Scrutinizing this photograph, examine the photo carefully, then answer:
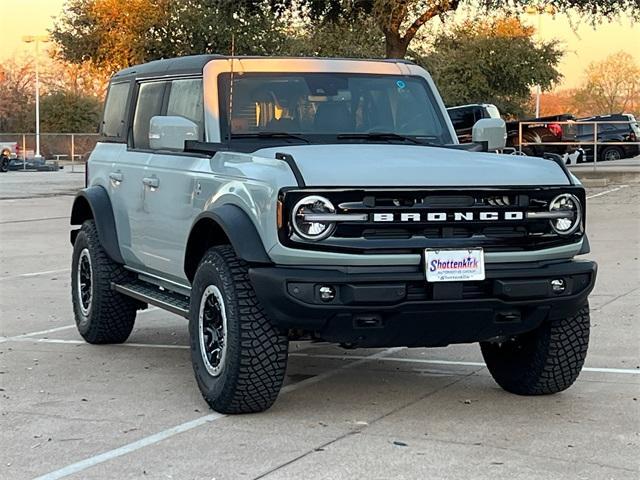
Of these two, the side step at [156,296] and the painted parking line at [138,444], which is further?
the side step at [156,296]

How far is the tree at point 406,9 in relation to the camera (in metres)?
27.4

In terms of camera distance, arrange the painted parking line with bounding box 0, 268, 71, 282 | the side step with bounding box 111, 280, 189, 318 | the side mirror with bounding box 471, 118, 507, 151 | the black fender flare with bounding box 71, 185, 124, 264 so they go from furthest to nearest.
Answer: the painted parking line with bounding box 0, 268, 71, 282 → the black fender flare with bounding box 71, 185, 124, 264 → the side mirror with bounding box 471, 118, 507, 151 → the side step with bounding box 111, 280, 189, 318

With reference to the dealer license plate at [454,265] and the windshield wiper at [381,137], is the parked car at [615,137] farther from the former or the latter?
the dealer license plate at [454,265]

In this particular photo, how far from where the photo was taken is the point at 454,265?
594cm

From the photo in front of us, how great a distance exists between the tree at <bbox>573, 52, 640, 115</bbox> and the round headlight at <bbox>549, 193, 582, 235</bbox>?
100043mm

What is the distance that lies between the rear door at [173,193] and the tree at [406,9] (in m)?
19.6

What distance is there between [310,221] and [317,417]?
114 cm

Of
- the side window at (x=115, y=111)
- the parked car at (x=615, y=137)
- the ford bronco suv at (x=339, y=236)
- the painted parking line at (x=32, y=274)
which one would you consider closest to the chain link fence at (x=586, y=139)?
the parked car at (x=615, y=137)

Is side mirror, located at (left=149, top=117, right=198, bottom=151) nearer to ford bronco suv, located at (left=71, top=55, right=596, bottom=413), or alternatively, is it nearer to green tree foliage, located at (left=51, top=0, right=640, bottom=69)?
ford bronco suv, located at (left=71, top=55, right=596, bottom=413)

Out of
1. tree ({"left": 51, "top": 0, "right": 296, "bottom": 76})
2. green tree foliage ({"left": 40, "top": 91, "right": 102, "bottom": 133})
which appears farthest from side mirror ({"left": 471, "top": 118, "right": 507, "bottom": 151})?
green tree foliage ({"left": 40, "top": 91, "right": 102, "bottom": 133})

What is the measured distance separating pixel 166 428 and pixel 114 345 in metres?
2.73

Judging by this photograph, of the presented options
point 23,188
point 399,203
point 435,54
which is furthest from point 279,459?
point 435,54

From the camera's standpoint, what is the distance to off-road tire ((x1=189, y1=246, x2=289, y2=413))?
19.8 feet

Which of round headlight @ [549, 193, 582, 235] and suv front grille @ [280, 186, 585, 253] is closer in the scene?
suv front grille @ [280, 186, 585, 253]
